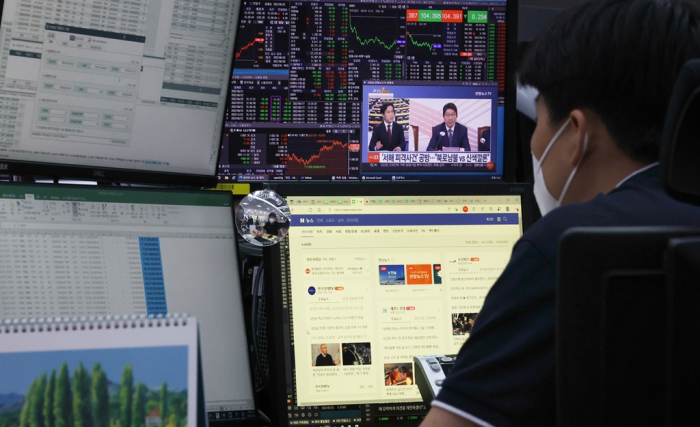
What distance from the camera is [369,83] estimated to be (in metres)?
1.41

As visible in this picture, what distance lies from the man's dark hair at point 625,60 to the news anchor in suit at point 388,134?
1.88ft

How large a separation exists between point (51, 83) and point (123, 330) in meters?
0.55

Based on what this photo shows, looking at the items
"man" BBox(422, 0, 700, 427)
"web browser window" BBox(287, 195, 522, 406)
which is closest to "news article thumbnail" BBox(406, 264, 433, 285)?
"web browser window" BBox(287, 195, 522, 406)

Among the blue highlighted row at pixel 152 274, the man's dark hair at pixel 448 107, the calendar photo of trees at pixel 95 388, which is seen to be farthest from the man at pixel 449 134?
the calendar photo of trees at pixel 95 388

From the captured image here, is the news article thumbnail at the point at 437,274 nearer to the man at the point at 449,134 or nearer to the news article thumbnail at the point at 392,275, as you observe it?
the news article thumbnail at the point at 392,275

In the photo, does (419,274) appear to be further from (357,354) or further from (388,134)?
(388,134)

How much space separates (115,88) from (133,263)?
0.30m

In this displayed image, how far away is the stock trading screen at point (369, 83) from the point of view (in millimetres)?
1396

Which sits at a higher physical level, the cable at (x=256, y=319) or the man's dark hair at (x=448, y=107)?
the man's dark hair at (x=448, y=107)

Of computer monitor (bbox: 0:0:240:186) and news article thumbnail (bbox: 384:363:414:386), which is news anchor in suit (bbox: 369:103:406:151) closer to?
computer monitor (bbox: 0:0:240:186)

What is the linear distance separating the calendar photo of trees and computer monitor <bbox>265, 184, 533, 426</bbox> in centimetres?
42

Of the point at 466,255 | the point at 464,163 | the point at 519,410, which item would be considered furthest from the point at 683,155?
the point at 464,163

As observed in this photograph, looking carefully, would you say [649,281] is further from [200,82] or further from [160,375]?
[200,82]

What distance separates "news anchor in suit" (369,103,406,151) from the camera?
141 cm
